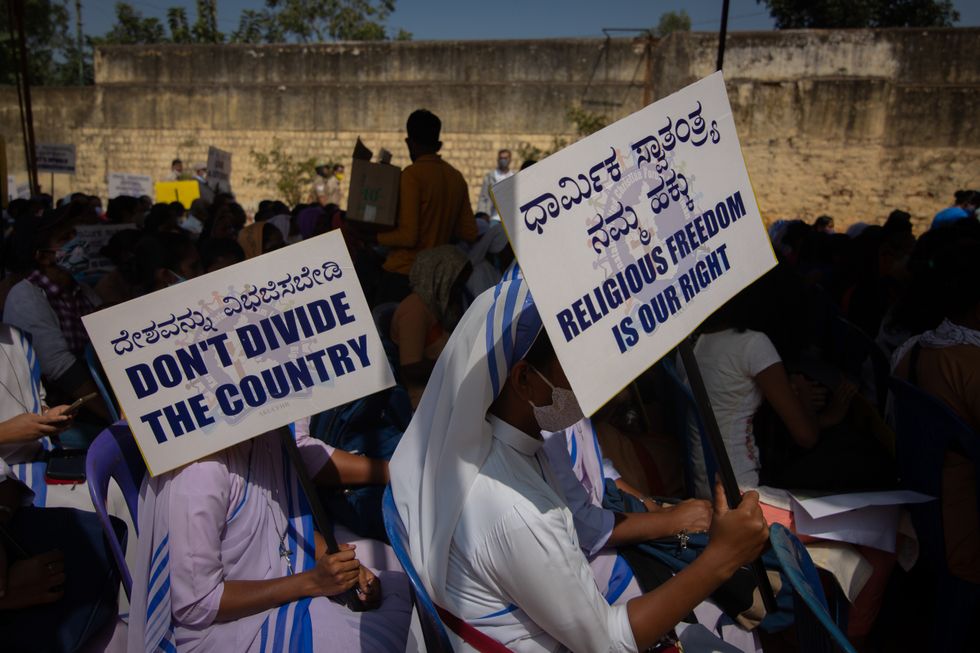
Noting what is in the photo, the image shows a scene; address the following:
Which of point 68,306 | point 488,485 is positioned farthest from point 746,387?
point 68,306

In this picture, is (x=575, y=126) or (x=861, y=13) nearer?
(x=575, y=126)

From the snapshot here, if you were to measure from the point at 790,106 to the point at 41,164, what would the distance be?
14.0m

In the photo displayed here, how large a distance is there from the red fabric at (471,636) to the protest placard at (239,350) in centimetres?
69

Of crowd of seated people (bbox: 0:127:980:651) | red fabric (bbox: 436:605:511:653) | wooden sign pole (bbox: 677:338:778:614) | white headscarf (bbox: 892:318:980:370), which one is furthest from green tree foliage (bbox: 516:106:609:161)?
red fabric (bbox: 436:605:511:653)

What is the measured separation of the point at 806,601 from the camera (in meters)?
1.46

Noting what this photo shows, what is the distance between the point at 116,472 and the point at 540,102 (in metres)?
16.1

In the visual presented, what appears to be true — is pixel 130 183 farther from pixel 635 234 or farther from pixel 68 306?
pixel 635 234

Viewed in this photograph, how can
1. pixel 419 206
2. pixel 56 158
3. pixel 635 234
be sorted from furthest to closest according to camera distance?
pixel 56 158 → pixel 419 206 → pixel 635 234

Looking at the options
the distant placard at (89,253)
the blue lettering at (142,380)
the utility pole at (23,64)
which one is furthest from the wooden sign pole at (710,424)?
the utility pole at (23,64)

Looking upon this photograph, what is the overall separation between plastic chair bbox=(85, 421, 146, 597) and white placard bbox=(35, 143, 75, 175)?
10.9 meters

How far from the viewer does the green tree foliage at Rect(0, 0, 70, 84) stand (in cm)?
2928

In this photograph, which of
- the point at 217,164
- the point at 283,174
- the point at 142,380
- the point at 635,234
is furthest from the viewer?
the point at 283,174

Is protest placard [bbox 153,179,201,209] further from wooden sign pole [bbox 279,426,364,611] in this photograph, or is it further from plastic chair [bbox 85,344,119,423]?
wooden sign pole [bbox 279,426,364,611]

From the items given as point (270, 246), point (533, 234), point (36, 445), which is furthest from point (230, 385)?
point (270, 246)
